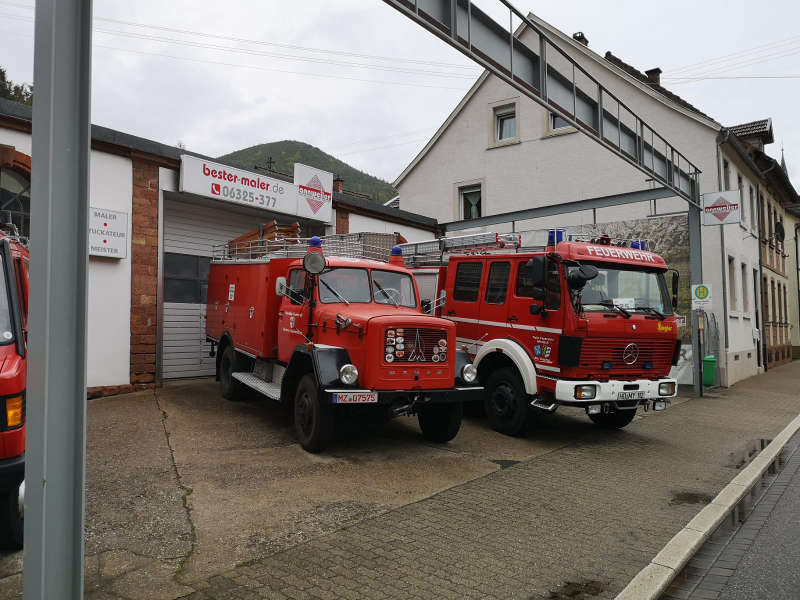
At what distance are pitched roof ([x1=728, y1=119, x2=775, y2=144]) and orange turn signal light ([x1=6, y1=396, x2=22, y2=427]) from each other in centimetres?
2567

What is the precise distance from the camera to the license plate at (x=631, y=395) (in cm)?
782

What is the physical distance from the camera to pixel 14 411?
382 cm

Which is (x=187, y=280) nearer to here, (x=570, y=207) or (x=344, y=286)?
(x=344, y=286)

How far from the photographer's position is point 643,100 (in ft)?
58.3

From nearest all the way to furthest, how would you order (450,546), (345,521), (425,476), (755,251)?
(450,546)
(345,521)
(425,476)
(755,251)

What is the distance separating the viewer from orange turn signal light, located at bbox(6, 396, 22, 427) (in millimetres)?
3777

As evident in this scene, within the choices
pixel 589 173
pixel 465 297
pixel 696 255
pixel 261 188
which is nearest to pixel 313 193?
pixel 261 188

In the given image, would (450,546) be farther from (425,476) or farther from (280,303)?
(280,303)

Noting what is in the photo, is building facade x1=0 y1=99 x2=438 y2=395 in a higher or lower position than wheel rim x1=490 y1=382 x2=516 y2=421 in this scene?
higher

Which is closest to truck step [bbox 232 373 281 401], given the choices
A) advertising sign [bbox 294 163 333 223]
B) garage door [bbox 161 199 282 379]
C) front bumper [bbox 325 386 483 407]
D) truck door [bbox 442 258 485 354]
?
front bumper [bbox 325 386 483 407]

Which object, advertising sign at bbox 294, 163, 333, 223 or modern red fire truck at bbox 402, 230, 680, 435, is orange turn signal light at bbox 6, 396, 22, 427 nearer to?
modern red fire truck at bbox 402, 230, 680, 435

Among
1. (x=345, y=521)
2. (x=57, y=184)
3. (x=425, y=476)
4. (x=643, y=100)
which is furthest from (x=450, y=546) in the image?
(x=643, y=100)

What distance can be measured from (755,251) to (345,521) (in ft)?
71.2

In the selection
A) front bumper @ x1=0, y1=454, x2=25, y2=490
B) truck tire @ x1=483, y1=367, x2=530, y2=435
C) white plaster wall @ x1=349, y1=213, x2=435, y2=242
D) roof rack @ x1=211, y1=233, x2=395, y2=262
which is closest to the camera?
front bumper @ x1=0, y1=454, x2=25, y2=490
